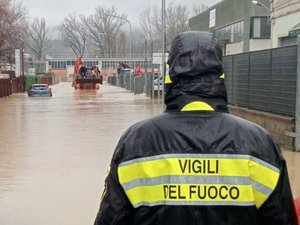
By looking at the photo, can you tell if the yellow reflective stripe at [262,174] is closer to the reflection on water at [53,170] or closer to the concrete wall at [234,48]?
the reflection on water at [53,170]

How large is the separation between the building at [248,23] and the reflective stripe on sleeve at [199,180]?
2481 centimetres

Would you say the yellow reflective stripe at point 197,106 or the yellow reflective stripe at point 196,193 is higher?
the yellow reflective stripe at point 197,106

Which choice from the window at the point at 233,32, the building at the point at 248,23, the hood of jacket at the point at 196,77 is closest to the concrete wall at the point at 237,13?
the building at the point at 248,23

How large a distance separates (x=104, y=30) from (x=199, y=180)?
128m

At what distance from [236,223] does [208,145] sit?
0.31 metres

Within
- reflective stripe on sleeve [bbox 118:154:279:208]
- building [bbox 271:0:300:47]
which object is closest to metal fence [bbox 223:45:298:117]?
building [bbox 271:0:300:47]

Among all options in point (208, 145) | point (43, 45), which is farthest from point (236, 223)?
point (43, 45)

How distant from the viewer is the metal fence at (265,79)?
12.9 m

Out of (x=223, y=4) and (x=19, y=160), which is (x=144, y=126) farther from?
(x=223, y=4)

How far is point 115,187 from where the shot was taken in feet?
7.80

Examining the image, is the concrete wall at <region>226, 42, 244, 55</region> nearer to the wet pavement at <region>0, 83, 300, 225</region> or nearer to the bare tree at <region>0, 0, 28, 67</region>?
the bare tree at <region>0, 0, 28, 67</region>

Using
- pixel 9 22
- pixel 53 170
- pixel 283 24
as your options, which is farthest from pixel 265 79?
pixel 9 22

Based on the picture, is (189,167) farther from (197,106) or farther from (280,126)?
(280,126)

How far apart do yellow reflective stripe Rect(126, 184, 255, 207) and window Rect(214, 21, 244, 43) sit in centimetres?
5063
